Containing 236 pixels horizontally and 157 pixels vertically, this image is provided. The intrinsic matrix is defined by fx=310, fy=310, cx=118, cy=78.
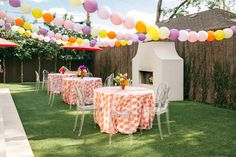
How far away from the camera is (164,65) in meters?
10.3

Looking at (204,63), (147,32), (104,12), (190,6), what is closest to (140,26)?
(147,32)

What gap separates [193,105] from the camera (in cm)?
955

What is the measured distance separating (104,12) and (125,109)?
1827 mm

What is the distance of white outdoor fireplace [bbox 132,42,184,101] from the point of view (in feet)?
33.9

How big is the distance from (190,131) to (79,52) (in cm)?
1447

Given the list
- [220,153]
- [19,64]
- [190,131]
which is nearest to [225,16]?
[190,131]

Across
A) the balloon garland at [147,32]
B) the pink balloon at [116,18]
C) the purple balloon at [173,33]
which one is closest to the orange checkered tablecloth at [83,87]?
the balloon garland at [147,32]

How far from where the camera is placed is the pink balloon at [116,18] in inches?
235

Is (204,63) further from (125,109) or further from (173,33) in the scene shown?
(125,109)

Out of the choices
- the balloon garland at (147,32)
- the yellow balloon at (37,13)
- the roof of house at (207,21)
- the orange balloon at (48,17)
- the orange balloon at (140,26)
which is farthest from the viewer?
the roof of house at (207,21)

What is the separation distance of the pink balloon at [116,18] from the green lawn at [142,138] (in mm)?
2187

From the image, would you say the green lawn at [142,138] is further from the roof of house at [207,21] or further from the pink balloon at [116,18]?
the roof of house at [207,21]

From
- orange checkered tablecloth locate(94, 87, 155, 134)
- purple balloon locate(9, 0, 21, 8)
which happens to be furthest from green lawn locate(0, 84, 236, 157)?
purple balloon locate(9, 0, 21, 8)

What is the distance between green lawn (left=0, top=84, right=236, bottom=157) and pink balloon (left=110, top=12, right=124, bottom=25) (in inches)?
86.1
